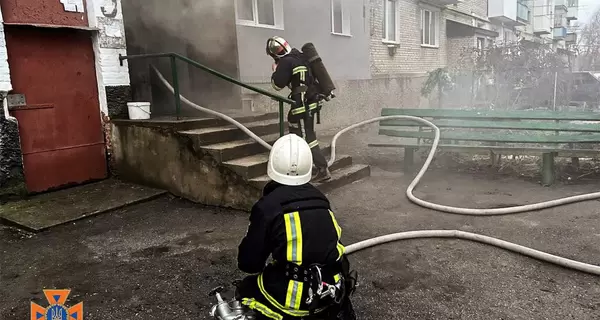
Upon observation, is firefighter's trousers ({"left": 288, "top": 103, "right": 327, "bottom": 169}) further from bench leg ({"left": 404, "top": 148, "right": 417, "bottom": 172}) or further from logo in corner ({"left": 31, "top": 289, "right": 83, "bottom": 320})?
logo in corner ({"left": 31, "top": 289, "right": 83, "bottom": 320})

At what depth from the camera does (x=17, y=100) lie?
16.6 feet

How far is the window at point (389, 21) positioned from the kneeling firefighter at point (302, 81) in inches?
347

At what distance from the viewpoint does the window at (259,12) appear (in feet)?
26.2

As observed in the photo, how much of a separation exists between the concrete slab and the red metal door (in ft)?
0.74

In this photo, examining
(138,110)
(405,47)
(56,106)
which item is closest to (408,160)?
(138,110)

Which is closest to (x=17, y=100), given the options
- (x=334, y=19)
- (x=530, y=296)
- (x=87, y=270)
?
(x=87, y=270)

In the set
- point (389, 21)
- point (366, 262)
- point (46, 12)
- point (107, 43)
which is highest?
point (389, 21)

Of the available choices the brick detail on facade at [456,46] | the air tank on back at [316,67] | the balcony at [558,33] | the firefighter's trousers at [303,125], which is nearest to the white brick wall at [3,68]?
the firefighter's trousers at [303,125]

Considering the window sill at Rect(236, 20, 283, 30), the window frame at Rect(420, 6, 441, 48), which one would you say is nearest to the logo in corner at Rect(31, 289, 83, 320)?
the window sill at Rect(236, 20, 283, 30)

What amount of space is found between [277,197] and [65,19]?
14.8ft

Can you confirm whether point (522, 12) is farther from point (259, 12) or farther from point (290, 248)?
point (290, 248)

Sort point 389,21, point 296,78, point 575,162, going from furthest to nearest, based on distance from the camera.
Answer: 1. point 389,21
2. point 575,162
3. point 296,78

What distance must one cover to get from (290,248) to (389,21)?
13.0 m

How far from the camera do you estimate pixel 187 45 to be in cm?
741
